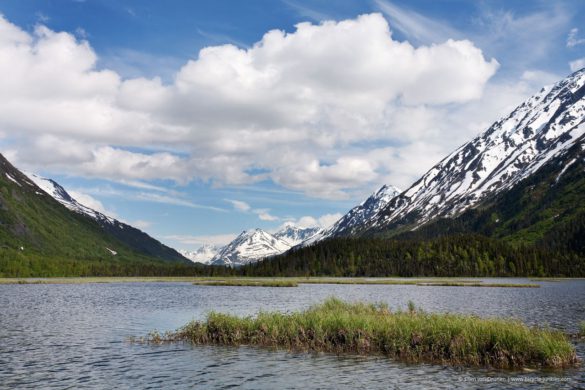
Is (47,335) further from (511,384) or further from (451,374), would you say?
(511,384)

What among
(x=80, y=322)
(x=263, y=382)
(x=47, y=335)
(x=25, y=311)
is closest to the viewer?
(x=263, y=382)

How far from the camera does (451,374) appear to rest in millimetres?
35844

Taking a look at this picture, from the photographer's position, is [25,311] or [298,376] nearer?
[298,376]

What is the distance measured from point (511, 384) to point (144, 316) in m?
55.1

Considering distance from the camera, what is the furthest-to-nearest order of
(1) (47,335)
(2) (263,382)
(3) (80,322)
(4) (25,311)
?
(4) (25,311) < (3) (80,322) < (1) (47,335) < (2) (263,382)

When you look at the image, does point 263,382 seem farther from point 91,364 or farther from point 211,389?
point 91,364

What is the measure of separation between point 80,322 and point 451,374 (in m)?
50.1

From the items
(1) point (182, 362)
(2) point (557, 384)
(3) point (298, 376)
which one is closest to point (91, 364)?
(1) point (182, 362)

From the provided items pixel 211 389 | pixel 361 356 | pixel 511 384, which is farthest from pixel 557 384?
pixel 211 389

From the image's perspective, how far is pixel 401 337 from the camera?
1700 inches

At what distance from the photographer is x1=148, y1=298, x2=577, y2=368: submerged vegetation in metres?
37.9

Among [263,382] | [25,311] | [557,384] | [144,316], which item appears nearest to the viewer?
[557,384]

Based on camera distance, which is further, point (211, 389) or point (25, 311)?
point (25, 311)

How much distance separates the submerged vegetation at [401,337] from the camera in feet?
124
